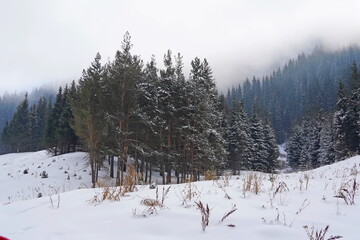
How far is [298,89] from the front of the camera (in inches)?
5448

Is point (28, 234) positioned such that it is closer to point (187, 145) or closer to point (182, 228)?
point (182, 228)

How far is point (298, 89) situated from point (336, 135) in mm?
110437

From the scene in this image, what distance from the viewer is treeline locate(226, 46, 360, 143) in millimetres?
97125

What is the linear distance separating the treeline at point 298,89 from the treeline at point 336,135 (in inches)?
941

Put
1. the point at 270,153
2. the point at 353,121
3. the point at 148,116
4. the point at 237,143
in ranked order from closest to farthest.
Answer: the point at 148,116 < the point at 353,121 < the point at 237,143 < the point at 270,153

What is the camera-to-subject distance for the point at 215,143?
88.3 ft

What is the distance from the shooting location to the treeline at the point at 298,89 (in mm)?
97125

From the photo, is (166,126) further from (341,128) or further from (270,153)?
(270,153)

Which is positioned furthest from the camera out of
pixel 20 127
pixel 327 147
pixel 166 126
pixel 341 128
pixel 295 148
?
pixel 20 127

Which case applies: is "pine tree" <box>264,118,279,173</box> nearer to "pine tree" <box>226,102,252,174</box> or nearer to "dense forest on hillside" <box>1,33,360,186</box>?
"dense forest on hillside" <box>1,33,360,186</box>

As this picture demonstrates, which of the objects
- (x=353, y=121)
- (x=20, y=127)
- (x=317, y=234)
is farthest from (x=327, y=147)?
(x=20, y=127)

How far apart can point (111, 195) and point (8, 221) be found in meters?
1.39

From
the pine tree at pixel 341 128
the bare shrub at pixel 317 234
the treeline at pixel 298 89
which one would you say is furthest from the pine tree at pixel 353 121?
the treeline at pixel 298 89

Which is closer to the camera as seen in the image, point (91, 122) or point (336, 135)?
point (91, 122)
